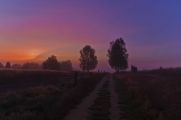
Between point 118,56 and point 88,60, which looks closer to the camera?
point 118,56

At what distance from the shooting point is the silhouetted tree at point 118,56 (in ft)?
521

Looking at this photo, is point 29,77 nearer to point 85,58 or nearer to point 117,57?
point 117,57

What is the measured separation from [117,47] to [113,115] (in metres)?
Answer: 141

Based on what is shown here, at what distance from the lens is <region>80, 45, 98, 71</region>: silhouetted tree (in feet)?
620

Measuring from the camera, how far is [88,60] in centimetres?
18975

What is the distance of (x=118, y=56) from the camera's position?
15975 centimetres

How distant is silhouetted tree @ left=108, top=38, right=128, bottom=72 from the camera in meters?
159

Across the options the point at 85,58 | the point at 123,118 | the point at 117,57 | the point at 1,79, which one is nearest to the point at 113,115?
the point at 123,118

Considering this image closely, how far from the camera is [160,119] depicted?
17.9 m

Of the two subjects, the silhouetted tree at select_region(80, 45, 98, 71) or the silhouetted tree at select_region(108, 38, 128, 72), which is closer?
the silhouetted tree at select_region(108, 38, 128, 72)

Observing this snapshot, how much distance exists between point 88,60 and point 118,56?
31970 mm

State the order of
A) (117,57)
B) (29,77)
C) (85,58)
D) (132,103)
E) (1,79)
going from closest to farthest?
(132,103) < (1,79) < (29,77) < (117,57) < (85,58)

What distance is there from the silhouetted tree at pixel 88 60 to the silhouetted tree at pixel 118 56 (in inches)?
986

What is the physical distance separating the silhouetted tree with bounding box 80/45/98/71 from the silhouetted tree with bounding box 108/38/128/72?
82.2 feet
